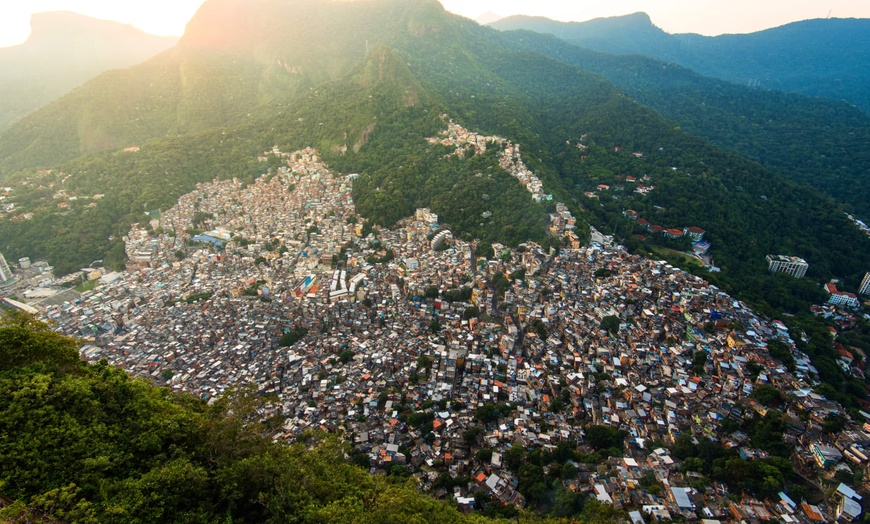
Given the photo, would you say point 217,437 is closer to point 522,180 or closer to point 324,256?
point 324,256

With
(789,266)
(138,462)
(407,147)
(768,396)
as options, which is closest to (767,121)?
(789,266)

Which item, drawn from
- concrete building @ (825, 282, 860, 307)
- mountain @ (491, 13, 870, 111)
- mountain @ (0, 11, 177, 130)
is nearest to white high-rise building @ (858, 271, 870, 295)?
concrete building @ (825, 282, 860, 307)

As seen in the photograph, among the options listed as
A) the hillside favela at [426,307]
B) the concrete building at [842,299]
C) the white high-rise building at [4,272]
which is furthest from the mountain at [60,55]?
the concrete building at [842,299]

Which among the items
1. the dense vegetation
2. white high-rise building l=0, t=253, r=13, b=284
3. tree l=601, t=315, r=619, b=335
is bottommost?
tree l=601, t=315, r=619, b=335

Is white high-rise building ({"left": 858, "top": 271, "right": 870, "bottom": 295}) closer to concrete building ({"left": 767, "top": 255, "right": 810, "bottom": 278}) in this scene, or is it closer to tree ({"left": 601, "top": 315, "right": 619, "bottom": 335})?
concrete building ({"left": 767, "top": 255, "right": 810, "bottom": 278})

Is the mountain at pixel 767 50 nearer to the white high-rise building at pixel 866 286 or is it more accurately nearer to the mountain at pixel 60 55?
the white high-rise building at pixel 866 286

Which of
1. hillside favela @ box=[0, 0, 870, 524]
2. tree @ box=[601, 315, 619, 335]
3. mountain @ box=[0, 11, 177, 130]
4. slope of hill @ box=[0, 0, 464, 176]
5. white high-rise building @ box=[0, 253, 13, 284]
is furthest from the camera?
mountain @ box=[0, 11, 177, 130]

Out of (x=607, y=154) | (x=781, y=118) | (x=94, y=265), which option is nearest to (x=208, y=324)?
(x=94, y=265)

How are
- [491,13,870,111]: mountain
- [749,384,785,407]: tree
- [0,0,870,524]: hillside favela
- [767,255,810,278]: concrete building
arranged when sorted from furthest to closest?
1. [491,13,870,111]: mountain
2. [767,255,810,278]: concrete building
3. [749,384,785,407]: tree
4. [0,0,870,524]: hillside favela
